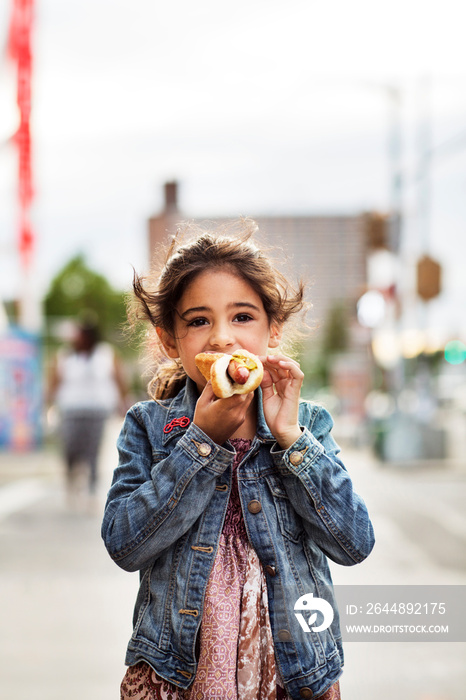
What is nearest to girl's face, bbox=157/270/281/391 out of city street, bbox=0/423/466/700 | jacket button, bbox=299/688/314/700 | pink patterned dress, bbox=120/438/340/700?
pink patterned dress, bbox=120/438/340/700

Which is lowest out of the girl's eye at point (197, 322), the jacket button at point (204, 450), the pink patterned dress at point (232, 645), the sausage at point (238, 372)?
the pink patterned dress at point (232, 645)

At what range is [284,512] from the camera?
1.88 m

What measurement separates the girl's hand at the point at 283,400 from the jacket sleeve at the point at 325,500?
0.09 feet

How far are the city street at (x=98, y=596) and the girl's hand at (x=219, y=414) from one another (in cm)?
141

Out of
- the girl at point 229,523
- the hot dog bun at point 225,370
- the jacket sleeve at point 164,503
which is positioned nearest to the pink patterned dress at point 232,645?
the girl at point 229,523

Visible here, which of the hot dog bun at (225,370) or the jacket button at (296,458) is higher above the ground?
the hot dog bun at (225,370)

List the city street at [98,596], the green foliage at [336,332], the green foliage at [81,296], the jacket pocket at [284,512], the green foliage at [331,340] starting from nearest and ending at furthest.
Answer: the jacket pocket at [284,512], the city street at [98,596], the green foliage at [81,296], the green foliage at [331,340], the green foliage at [336,332]

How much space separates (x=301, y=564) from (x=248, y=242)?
76cm

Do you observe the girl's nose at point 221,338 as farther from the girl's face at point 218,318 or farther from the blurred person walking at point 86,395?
the blurred person walking at point 86,395

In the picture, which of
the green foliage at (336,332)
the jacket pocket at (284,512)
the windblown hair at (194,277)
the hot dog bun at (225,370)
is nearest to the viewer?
the hot dog bun at (225,370)

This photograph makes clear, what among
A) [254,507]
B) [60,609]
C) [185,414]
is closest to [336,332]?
[60,609]

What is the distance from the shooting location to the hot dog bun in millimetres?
1763

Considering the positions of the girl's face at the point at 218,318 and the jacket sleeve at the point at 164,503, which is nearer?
the jacket sleeve at the point at 164,503

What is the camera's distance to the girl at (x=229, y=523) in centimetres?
179
